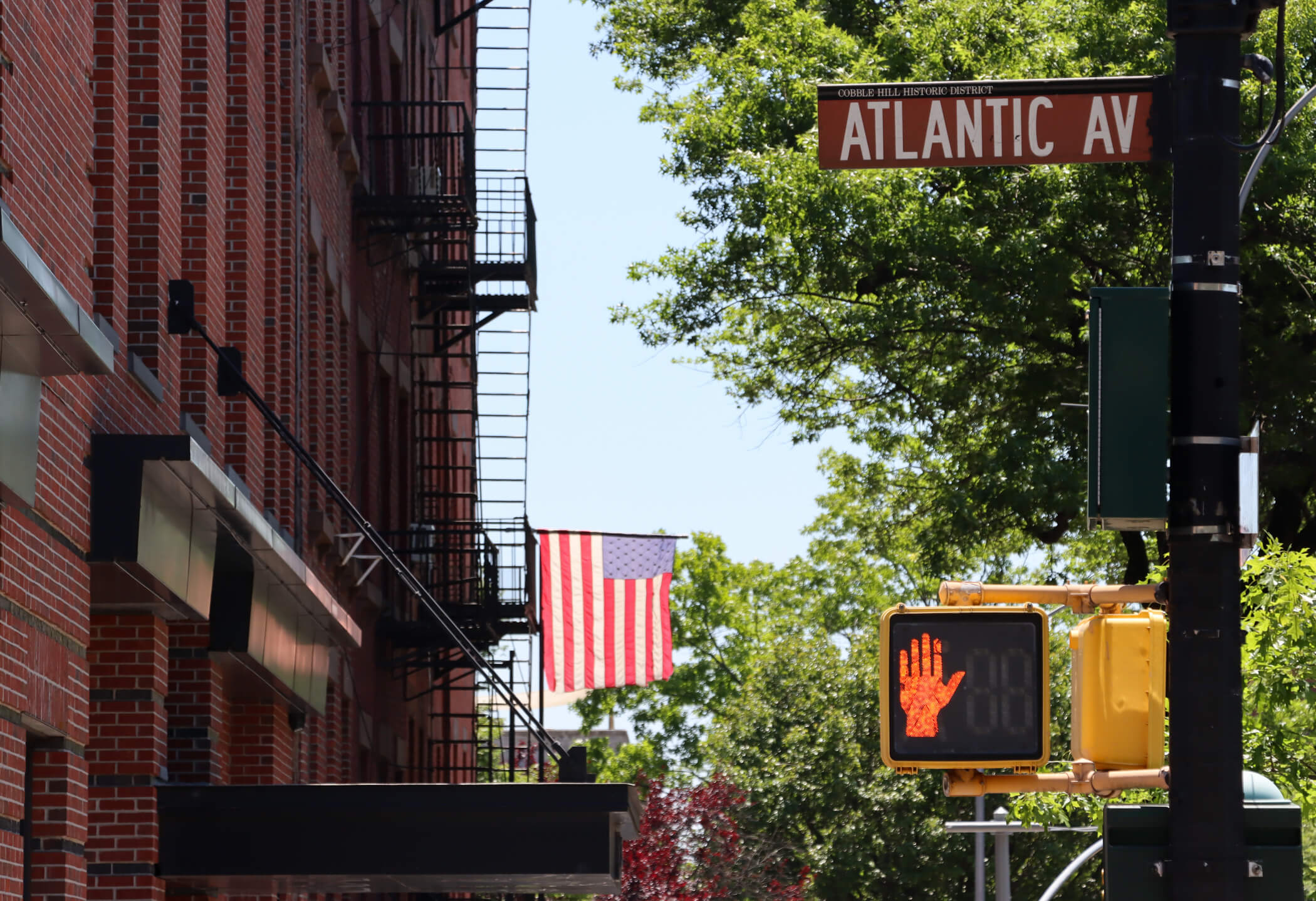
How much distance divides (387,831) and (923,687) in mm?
7995

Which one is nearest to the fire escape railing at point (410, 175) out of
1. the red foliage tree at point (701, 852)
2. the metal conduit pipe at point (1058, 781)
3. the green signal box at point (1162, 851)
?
the red foliage tree at point (701, 852)

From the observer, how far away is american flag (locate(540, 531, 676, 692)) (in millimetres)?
29531

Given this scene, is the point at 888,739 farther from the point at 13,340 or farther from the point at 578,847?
the point at 578,847

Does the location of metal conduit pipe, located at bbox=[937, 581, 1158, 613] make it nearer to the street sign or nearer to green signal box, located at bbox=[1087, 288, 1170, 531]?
green signal box, located at bbox=[1087, 288, 1170, 531]

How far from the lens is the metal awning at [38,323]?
7.54 m

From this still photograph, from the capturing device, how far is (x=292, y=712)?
17.2m

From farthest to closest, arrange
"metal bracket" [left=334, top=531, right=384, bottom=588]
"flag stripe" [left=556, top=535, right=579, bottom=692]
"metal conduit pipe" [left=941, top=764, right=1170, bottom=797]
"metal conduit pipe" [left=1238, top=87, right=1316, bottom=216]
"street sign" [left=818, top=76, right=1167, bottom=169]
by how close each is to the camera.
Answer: "flag stripe" [left=556, top=535, right=579, bottom=692] → "metal bracket" [left=334, top=531, right=384, bottom=588] → "metal conduit pipe" [left=1238, top=87, right=1316, bottom=216] → "street sign" [left=818, top=76, right=1167, bottom=169] → "metal conduit pipe" [left=941, top=764, right=1170, bottom=797]

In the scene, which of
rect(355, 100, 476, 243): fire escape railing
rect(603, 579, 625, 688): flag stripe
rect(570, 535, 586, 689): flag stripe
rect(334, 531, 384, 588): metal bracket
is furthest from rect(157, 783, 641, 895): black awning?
rect(603, 579, 625, 688): flag stripe

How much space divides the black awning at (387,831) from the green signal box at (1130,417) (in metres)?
7.65

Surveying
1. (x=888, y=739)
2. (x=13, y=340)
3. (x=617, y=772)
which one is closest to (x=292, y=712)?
(x=13, y=340)

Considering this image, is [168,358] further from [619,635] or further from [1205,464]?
[619,635]

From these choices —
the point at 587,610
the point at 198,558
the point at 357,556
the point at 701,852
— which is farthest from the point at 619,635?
the point at 198,558

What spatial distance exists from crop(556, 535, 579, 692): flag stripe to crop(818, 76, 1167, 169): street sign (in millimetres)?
23132

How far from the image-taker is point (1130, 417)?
6.07 m
